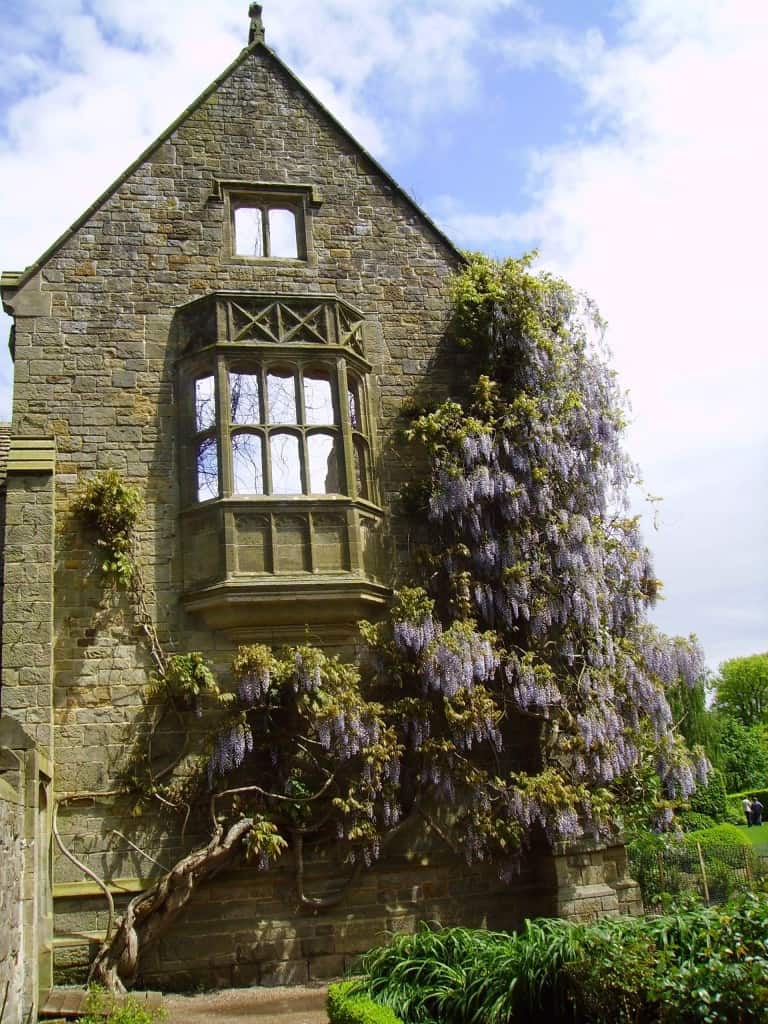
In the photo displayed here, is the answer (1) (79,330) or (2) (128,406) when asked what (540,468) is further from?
(1) (79,330)

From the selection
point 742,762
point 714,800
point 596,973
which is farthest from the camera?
point 742,762

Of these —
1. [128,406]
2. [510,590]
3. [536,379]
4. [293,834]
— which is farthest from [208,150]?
[293,834]

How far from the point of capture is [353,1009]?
7488 mm

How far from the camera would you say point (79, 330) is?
1228 centimetres

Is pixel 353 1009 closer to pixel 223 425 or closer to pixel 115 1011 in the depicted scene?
pixel 115 1011

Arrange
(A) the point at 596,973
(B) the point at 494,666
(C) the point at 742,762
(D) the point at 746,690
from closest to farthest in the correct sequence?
(A) the point at 596,973 → (B) the point at 494,666 → (C) the point at 742,762 → (D) the point at 746,690

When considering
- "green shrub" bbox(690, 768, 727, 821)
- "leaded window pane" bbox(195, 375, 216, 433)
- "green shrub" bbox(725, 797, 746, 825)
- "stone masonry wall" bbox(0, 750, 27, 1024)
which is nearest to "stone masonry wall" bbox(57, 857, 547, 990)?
"stone masonry wall" bbox(0, 750, 27, 1024)

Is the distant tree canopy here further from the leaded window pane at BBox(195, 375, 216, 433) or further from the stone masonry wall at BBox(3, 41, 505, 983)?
the leaded window pane at BBox(195, 375, 216, 433)

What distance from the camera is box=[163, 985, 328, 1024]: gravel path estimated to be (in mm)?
9242

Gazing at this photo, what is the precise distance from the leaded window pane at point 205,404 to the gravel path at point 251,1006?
6078 millimetres

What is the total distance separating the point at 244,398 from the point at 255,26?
5.77 m

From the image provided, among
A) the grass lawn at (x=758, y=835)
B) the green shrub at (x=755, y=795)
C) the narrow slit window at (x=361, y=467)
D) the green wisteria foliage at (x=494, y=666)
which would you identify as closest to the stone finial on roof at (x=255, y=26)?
the green wisteria foliage at (x=494, y=666)

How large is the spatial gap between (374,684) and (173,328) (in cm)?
496

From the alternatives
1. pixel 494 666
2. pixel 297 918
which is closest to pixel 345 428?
pixel 494 666
